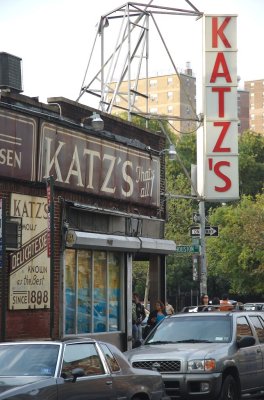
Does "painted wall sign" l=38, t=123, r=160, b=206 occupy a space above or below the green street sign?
above

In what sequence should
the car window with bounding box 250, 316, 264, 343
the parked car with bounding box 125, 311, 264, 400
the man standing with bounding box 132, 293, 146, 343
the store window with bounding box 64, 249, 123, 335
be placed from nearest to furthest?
1. the parked car with bounding box 125, 311, 264, 400
2. the car window with bounding box 250, 316, 264, 343
3. the store window with bounding box 64, 249, 123, 335
4. the man standing with bounding box 132, 293, 146, 343

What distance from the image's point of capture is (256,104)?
188 m

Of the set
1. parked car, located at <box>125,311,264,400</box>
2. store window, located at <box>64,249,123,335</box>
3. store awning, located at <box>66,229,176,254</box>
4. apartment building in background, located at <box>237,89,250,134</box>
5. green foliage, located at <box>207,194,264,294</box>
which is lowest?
parked car, located at <box>125,311,264,400</box>

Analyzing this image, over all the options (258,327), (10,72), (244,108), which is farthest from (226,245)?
(244,108)

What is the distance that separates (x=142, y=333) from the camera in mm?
25078

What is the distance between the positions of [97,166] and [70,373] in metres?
12.3

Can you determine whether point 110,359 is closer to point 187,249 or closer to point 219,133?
point 187,249

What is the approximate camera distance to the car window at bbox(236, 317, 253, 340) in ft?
49.7

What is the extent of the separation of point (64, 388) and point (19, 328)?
9.08 metres

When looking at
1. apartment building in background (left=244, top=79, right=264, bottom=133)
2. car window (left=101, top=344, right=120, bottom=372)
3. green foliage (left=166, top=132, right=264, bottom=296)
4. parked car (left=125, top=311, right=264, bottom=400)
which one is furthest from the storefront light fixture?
A: apartment building in background (left=244, top=79, right=264, bottom=133)

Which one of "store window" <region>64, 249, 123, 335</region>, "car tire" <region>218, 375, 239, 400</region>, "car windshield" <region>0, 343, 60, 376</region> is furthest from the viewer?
"store window" <region>64, 249, 123, 335</region>

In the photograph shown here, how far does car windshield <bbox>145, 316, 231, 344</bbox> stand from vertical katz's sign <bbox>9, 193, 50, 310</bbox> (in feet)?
14.2

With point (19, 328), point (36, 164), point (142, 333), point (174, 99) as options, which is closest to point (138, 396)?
point (19, 328)

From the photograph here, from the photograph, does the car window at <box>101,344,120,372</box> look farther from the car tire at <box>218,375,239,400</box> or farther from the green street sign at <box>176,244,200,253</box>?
the green street sign at <box>176,244,200,253</box>
